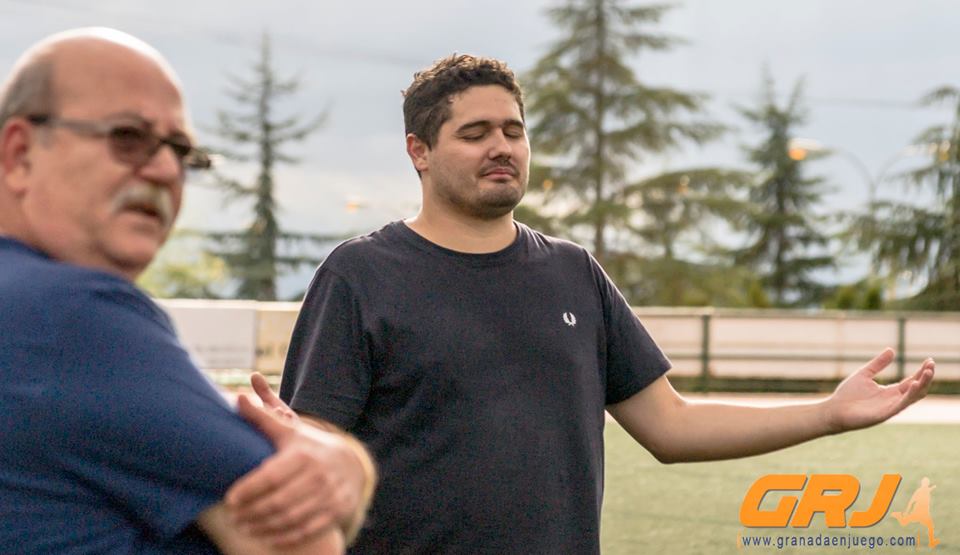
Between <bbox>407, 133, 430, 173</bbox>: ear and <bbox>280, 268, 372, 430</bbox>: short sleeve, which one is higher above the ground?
<bbox>407, 133, 430, 173</bbox>: ear


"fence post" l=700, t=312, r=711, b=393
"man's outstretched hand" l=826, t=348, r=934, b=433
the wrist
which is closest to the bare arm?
"man's outstretched hand" l=826, t=348, r=934, b=433

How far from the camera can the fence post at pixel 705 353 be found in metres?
26.1

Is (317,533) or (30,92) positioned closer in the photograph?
(317,533)

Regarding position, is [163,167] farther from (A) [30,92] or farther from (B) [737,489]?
(B) [737,489]

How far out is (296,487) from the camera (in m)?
1.48

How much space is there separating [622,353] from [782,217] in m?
52.8

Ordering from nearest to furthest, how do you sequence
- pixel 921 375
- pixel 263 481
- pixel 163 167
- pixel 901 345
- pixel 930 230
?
pixel 263 481 < pixel 163 167 < pixel 921 375 < pixel 901 345 < pixel 930 230

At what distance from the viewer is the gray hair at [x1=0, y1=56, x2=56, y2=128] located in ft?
5.41

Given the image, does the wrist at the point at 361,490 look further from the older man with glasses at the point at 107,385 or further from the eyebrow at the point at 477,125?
the eyebrow at the point at 477,125

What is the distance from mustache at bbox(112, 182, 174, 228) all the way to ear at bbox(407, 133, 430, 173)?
2.40 m

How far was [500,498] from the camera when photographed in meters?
3.62

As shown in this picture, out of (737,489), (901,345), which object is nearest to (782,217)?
(901,345)

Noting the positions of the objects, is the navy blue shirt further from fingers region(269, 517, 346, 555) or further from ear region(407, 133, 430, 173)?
ear region(407, 133, 430, 173)

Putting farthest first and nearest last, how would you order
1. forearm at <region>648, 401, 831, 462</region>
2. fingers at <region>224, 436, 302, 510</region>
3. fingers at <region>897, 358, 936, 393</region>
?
forearm at <region>648, 401, 831, 462</region>
fingers at <region>897, 358, 936, 393</region>
fingers at <region>224, 436, 302, 510</region>
